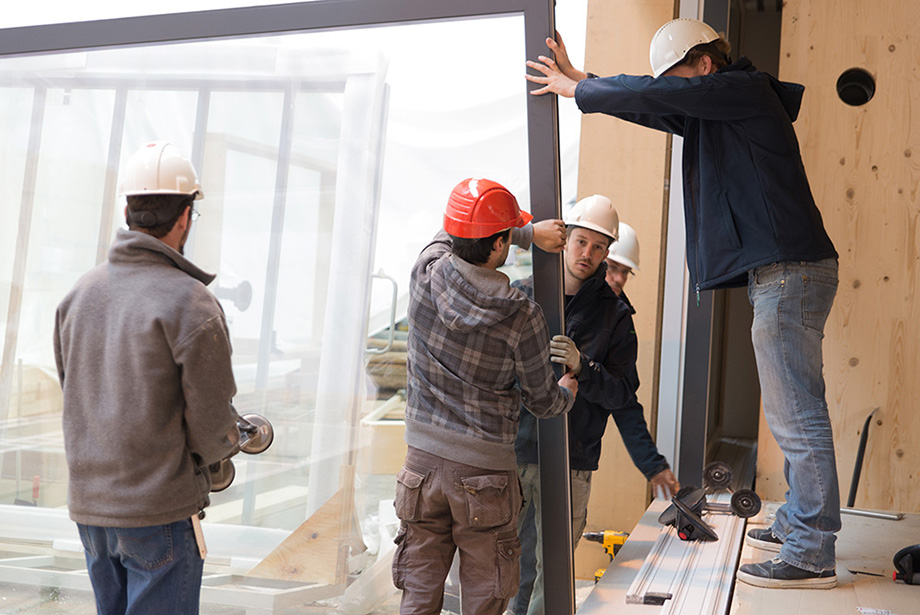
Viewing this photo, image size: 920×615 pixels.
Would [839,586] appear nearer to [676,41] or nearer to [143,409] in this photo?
[676,41]

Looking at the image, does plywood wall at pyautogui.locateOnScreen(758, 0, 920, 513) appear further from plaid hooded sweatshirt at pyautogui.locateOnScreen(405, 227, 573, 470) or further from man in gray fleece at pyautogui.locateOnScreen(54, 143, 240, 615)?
man in gray fleece at pyautogui.locateOnScreen(54, 143, 240, 615)

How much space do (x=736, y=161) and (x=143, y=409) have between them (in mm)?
1791

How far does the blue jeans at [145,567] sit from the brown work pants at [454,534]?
1.86ft

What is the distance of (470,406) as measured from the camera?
2072 millimetres

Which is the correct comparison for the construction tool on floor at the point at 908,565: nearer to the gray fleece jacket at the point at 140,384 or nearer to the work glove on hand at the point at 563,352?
the work glove on hand at the point at 563,352

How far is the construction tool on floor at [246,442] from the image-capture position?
184cm

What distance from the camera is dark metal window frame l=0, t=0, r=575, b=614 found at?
2.24 m

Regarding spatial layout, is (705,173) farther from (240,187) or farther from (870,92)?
(870,92)

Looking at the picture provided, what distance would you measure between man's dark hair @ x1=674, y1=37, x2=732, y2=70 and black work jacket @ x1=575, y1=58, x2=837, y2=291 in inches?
4.9

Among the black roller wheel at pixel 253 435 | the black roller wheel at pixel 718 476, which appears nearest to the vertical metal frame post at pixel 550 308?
the black roller wheel at pixel 253 435

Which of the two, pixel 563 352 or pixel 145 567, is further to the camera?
pixel 563 352

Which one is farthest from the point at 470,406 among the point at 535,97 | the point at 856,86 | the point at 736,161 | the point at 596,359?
the point at 856,86

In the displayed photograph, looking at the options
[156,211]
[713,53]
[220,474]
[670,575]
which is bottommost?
[670,575]

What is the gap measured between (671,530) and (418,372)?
5.26 feet
